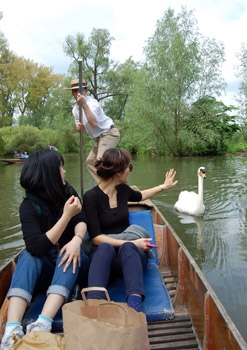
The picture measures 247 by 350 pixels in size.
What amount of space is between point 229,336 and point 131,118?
1957 centimetres

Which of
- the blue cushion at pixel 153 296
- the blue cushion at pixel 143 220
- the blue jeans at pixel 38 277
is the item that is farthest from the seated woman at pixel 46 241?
the blue cushion at pixel 143 220

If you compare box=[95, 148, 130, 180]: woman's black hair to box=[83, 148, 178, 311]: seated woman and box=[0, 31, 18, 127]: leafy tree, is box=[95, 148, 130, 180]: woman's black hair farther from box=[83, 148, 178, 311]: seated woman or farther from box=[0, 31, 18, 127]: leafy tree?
box=[0, 31, 18, 127]: leafy tree

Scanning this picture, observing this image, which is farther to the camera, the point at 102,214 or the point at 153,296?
the point at 102,214

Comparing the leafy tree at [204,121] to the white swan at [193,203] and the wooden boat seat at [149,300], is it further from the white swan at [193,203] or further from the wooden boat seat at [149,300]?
the wooden boat seat at [149,300]

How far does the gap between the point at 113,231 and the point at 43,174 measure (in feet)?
2.06

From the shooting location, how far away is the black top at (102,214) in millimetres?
2275

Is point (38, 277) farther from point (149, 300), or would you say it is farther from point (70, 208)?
point (149, 300)

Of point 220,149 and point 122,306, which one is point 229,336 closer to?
point 122,306

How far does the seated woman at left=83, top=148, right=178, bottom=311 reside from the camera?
1.86 m

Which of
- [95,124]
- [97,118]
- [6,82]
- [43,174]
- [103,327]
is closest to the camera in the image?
[103,327]

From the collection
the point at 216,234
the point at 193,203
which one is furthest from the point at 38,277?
the point at 193,203

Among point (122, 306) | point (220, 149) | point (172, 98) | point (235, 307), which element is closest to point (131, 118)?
point (172, 98)

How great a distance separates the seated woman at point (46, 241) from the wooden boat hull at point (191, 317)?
7.5 inches

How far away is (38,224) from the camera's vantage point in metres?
2.03
